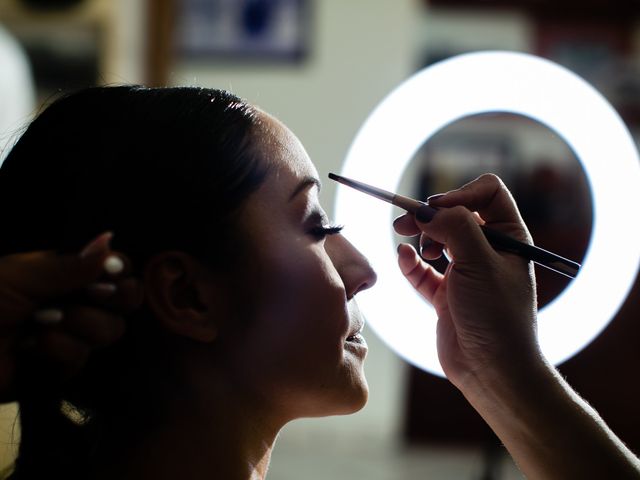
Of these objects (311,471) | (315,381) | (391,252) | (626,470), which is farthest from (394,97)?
(311,471)

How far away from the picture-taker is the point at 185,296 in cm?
78

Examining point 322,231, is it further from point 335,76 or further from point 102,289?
point 335,76

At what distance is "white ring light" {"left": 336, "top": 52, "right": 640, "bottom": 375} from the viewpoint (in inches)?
34.6

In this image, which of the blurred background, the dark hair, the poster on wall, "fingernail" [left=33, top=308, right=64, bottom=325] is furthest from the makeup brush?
the poster on wall

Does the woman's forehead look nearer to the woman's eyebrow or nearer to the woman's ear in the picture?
the woman's eyebrow

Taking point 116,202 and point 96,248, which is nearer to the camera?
point 96,248

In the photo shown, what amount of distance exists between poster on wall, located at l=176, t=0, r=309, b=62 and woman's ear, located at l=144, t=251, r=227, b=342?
96.6 inches

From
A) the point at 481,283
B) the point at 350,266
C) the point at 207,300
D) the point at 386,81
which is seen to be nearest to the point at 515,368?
the point at 481,283

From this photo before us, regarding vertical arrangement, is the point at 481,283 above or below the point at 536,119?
below

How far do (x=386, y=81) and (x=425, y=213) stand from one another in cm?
232

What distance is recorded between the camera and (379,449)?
3215 mm

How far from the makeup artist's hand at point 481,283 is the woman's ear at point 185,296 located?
0.23m

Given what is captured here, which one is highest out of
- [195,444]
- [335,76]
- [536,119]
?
[536,119]

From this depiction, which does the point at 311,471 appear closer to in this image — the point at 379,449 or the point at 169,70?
the point at 379,449
